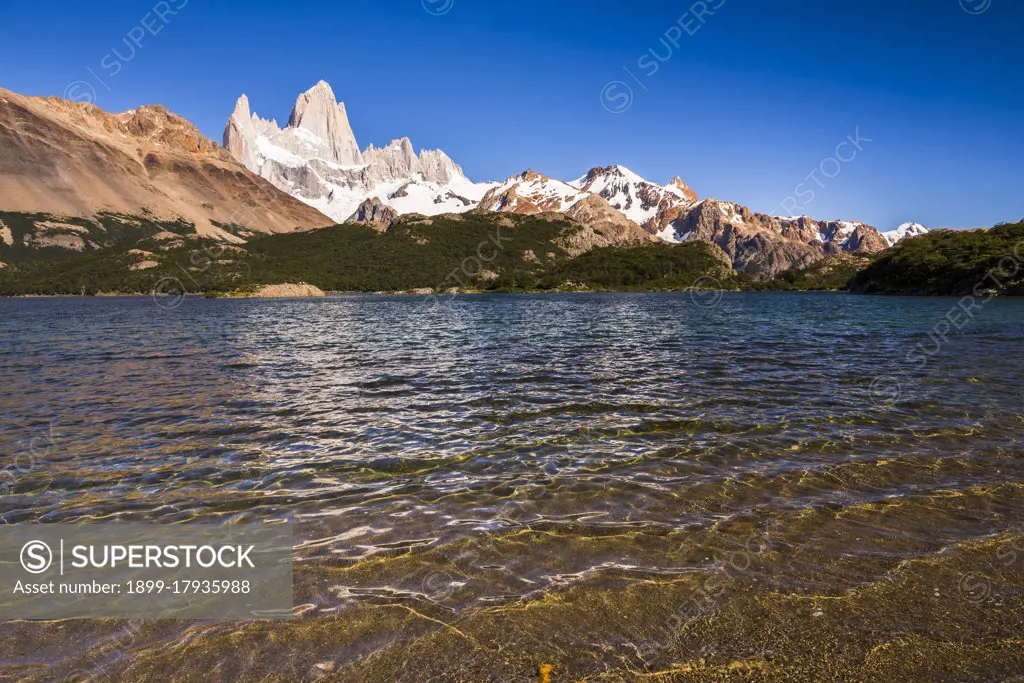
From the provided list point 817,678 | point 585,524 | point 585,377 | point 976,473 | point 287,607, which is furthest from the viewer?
point 585,377

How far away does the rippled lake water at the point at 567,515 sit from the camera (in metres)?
6.39

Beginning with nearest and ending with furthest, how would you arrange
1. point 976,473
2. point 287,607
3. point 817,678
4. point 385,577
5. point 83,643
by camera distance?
point 817,678
point 83,643
point 287,607
point 385,577
point 976,473

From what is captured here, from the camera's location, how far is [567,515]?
10641 mm

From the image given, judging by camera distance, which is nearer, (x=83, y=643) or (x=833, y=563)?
(x=83, y=643)

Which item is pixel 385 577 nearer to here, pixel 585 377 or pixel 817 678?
pixel 817 678

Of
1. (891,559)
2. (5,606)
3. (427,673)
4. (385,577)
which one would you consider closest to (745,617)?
(891,559)

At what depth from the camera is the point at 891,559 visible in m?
8.54

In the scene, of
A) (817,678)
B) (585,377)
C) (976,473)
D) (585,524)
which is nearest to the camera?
(817,678)

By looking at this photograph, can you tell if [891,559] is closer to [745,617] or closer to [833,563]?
[833,563]

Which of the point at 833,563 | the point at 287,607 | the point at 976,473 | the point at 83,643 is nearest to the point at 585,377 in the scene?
the point at 976,473

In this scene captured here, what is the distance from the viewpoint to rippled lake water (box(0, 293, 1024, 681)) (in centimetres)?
639

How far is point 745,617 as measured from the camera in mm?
7043

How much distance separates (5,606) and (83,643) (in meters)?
2.19

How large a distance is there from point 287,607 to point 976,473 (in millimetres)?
15883
